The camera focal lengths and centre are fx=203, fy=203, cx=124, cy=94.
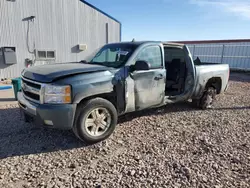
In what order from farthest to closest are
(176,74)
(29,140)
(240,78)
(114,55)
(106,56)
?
(240,78)
(176,74)
(106,56)
(114,55)
(29,140)

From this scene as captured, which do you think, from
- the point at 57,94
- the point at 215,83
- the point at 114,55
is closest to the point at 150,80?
the point at 114,55

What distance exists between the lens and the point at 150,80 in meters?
4.20

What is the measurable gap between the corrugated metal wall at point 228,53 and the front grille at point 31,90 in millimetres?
15445

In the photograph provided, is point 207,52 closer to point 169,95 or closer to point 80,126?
point 169,95

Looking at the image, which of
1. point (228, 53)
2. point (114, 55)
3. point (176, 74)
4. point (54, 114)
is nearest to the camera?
point (54, 114)

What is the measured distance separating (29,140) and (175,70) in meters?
3.99

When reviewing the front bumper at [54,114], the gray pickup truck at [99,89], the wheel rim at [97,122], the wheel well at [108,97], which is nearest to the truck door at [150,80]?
the gray pickup truck at [99,89]

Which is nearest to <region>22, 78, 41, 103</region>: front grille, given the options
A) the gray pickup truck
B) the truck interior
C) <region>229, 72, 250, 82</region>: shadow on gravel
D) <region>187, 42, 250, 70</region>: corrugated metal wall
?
the gray pickup truck

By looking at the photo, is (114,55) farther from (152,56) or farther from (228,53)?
(228,53)

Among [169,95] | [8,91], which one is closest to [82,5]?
[8,91]

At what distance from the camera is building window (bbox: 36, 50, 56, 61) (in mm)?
10945

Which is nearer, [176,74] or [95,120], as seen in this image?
[95,120]

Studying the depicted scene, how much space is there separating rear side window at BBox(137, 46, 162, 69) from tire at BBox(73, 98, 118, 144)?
1.30 m

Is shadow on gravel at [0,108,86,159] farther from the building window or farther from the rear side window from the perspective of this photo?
the building window
